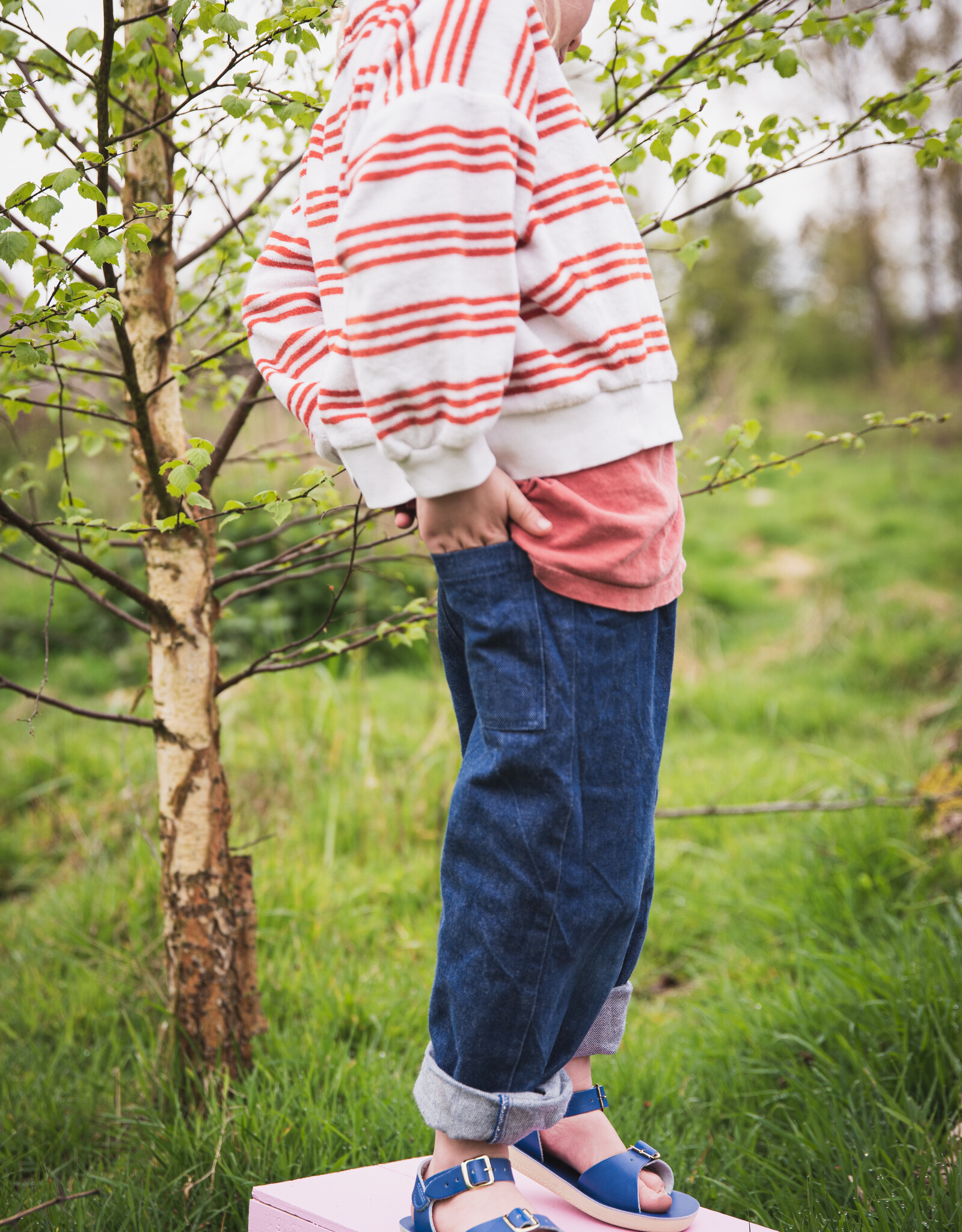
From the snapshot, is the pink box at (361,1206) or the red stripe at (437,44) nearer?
the red stripe at (437,44)

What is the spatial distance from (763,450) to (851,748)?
723cm

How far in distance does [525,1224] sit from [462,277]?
1077 millimetres

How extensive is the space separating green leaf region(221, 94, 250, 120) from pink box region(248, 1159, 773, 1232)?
1.53m

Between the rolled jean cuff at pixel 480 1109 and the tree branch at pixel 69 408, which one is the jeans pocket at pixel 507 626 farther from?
the tree branch at pixel 69 408

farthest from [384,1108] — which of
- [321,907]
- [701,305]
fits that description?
[701,305]

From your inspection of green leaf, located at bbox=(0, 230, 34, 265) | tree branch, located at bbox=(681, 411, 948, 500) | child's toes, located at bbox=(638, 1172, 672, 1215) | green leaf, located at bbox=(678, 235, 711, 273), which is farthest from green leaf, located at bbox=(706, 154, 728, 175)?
child's toes, located at bbox=(638, 1172, 672, 1215)

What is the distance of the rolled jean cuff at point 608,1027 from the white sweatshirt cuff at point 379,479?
2.63 ft

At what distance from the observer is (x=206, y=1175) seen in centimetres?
153

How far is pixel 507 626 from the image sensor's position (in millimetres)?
1048

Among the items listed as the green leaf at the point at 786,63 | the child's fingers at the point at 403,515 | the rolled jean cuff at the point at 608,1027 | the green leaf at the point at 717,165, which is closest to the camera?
the child's fingers at the point at 403,515

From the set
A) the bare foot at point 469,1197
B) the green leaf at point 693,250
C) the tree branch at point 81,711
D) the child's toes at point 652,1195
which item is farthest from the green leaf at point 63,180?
the child's toes at point 652,1195

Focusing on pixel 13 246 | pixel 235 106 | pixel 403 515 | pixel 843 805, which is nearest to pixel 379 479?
pixel 403 515

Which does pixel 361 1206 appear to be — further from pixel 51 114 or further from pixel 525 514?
pixel 51 114

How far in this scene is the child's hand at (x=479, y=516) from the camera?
3.34 ft
